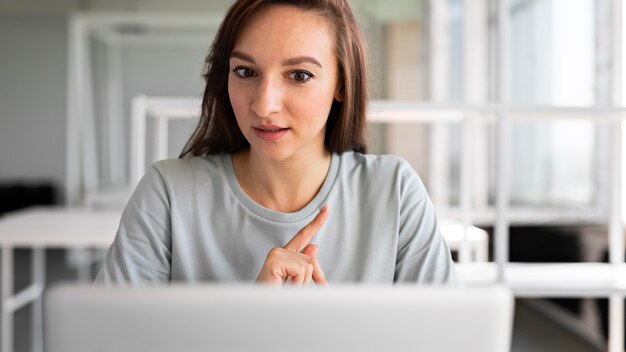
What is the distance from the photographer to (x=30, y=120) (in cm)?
641

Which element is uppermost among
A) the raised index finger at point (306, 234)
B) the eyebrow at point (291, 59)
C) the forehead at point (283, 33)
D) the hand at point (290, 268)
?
the forehead at point (283, 33)

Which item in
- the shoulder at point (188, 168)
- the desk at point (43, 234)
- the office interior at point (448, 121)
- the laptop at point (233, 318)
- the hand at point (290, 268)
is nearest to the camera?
the laptop at point (233, 318)

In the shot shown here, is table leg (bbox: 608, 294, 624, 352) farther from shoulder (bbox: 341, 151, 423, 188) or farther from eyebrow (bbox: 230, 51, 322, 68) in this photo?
eyebrow (bbox: 230, 51, 322, 68)

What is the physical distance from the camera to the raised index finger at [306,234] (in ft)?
3.43

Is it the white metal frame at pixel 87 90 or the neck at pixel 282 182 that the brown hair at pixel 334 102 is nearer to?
the neck at pixel 282 182

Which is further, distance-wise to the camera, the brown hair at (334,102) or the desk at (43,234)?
the desk at (43,234)

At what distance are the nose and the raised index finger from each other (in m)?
0.18

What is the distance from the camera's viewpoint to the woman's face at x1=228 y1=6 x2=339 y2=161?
3.48 ft

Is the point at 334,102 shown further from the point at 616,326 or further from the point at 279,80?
the point at 616,326

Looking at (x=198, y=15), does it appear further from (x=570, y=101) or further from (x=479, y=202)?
(x=570, y=101)

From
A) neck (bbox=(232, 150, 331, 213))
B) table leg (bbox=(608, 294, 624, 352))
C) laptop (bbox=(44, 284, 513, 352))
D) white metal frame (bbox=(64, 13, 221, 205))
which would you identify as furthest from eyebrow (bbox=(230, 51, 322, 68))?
white metal frame (bbox=(64, 13, 221, 205))

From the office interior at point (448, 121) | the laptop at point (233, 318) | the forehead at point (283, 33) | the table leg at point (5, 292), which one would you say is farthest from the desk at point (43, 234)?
the laptop at point (233, 318)

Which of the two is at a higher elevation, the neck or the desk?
the neck

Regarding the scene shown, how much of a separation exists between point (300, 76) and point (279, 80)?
0.13ft
